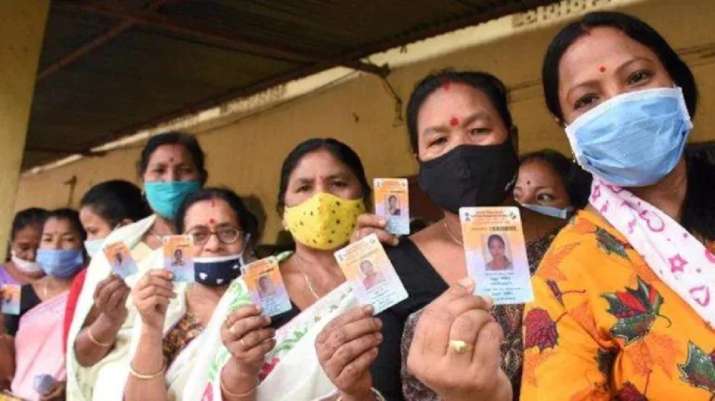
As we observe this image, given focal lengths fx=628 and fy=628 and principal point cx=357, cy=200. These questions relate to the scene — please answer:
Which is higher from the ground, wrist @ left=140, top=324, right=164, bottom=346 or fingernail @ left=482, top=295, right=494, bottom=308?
fingernail @ left=482, top=295, right=494, bottom=308

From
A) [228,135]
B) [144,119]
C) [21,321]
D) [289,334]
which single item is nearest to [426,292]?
[289,334]

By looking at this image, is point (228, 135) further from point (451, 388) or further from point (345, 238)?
point (451, 388)

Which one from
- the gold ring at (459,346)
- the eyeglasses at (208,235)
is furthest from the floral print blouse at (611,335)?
the eyeglasses at (208,235)

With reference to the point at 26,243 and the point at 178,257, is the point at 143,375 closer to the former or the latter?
the point at 178,257

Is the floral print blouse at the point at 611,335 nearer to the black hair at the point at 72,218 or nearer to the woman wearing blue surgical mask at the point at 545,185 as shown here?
the woman wearing blue surgical mask at the point at 545,185

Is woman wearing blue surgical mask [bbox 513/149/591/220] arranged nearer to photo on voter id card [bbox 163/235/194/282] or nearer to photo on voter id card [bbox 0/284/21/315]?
photo on voter id card [bbox 163/235/194/282]

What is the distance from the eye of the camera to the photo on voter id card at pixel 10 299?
3.56m

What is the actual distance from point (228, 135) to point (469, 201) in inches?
231

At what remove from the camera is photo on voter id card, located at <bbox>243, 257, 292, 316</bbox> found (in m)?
1.91

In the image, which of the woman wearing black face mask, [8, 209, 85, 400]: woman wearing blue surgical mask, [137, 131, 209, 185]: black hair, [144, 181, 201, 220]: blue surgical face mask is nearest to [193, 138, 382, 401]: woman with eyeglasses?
the woman wearing black face mask

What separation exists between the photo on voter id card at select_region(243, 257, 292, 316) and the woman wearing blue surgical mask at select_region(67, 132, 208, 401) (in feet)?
2.87

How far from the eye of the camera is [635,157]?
55.0 inches

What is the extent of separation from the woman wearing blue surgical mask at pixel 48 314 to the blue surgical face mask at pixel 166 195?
0.99m

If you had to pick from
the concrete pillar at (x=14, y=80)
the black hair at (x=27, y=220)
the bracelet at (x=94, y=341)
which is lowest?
the bracelet at (x=94, y=341)
